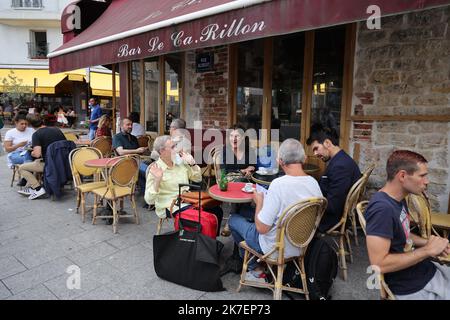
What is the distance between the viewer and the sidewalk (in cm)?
271

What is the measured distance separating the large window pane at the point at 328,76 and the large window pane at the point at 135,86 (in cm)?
444

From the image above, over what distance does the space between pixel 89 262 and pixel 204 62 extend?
4.21m

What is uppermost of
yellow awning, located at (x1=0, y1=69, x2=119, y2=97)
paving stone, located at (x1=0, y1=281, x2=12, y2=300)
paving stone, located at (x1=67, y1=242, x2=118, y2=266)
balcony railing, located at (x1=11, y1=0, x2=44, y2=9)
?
balcony railing, located at (x1=11, y1=0, x2=44, y2=9)

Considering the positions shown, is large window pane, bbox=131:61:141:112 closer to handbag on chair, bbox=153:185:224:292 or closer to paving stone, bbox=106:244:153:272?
paving stone, bbox=106:244:153:272

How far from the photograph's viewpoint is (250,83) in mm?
5570

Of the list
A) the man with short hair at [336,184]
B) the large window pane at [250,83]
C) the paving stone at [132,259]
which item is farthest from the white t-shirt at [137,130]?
the man with short hair at [336,184]

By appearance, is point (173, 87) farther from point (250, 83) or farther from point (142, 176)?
point (142, 176)

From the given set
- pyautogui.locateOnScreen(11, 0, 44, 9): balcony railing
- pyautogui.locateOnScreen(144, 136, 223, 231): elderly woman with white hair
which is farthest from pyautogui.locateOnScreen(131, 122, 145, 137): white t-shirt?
pyautogui.locateOnScreen(11, 0, 44, 9): balcony railing

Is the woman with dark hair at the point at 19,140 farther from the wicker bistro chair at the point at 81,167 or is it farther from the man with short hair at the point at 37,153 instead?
the wicker bistro chair at the point at 81,167

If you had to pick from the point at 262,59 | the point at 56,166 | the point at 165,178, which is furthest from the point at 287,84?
the point at 56,166

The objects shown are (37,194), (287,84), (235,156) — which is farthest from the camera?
(37,194)

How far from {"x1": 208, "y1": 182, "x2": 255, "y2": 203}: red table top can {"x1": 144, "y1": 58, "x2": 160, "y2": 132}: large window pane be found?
4565 mm

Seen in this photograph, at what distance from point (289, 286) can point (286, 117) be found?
9.97 feet

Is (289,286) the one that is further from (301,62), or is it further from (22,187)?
(22,187)
